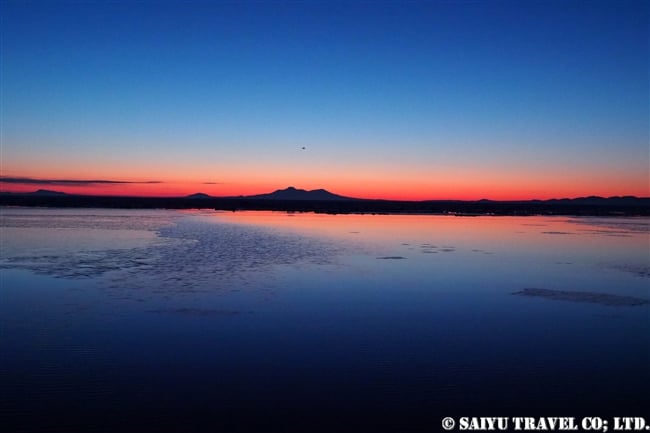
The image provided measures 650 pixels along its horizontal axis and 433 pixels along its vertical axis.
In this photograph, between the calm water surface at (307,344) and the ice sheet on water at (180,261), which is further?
the ice sheet on water at (180,261)

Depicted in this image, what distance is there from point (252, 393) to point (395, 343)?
3.12 metres

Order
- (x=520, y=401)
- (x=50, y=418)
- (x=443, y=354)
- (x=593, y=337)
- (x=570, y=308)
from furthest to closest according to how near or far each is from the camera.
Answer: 1. (x=570, y=308)
2. (x=593, y=337)
3. (x=443, y=354)
4. (x=520, y=401)
5. (x=50, y=418)

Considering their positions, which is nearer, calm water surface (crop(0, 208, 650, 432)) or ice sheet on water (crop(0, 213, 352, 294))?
calm water surface (crop(0, 208, 650, 432))

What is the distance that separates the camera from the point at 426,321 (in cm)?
1092

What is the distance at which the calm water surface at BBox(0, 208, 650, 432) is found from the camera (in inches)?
259

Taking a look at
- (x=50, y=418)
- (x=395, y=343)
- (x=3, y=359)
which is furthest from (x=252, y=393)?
(x=3, y=359)

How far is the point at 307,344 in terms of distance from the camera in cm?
923

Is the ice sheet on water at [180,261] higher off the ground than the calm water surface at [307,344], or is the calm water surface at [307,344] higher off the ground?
the ice sheet on water at [180,261]

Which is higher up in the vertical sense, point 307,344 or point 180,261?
point 180,261

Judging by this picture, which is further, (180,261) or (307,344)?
(180,261)

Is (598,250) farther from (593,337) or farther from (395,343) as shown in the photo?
(395,343)

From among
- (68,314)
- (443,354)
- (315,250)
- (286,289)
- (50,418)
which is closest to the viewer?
(50,418)

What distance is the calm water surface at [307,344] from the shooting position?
6.58 metres

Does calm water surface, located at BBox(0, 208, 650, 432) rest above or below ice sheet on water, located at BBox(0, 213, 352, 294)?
below
